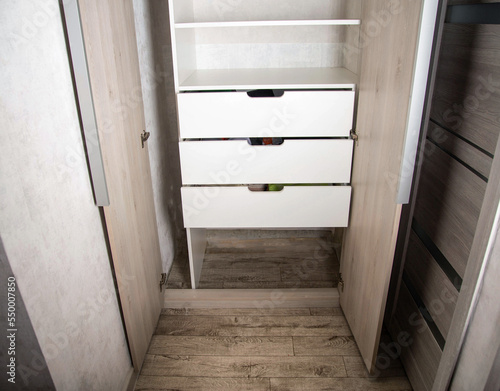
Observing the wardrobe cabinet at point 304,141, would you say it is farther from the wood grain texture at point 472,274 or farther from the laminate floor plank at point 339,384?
the wood grain texture at point 472,274

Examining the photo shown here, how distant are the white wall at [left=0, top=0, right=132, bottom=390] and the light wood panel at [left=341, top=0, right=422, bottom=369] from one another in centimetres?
90

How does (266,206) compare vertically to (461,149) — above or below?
below

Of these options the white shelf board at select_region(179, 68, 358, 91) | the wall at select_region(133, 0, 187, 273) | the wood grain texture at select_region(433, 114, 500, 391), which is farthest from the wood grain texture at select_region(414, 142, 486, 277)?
the wall at select_region(133, 0, 187, 273)

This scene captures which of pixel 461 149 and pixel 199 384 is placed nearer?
pixel 461 149

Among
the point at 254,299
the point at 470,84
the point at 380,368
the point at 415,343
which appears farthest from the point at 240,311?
the point at 470,84

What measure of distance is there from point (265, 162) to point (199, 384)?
893 mm

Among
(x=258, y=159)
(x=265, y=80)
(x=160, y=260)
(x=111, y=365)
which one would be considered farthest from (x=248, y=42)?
(x=111, y=365)

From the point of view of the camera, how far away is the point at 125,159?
1.33m

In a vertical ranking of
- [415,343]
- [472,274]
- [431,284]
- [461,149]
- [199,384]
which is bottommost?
[199,384]

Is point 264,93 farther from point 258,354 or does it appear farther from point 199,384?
point 199,384

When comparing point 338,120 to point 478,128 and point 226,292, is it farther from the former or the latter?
point 226,292

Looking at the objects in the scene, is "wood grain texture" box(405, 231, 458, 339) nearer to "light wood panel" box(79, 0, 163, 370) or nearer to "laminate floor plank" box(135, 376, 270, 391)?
"laminate floor plank" box(135, 376, 270, 391)

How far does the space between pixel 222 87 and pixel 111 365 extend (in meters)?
1.09

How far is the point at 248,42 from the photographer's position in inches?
78.6
